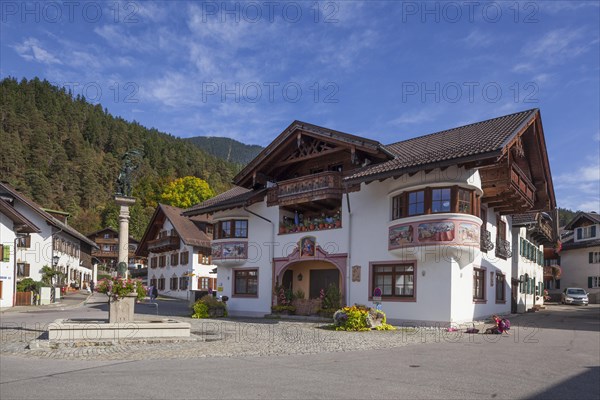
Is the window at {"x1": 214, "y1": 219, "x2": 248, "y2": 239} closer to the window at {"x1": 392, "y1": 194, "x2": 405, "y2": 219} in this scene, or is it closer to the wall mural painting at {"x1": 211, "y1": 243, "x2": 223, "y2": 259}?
the wall mural painting at {"x1": 211, "y1": 243, "x2": 223, "y2": 259}

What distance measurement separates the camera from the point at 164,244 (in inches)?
2002

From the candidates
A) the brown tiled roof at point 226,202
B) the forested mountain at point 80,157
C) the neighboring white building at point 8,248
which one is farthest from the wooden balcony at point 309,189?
the forested mountain at point 80,157

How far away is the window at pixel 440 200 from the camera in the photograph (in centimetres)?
2117

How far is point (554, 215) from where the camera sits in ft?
121

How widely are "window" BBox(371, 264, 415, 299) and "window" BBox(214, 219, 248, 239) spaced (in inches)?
344

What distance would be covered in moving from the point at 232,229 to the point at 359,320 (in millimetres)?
11779

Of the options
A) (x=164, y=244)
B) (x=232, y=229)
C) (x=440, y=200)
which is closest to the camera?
(x=440, y=200)

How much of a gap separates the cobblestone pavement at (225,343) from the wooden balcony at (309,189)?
622cm

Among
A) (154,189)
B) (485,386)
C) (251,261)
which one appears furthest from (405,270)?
(154,189)

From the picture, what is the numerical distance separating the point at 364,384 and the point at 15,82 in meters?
144

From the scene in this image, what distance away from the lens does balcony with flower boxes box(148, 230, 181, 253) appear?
49781 mm

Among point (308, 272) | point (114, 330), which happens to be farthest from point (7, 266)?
point (114, 330)

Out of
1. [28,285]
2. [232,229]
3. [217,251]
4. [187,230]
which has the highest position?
[187,230]

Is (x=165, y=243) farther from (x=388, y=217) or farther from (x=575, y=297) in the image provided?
(x=575, y=297)
